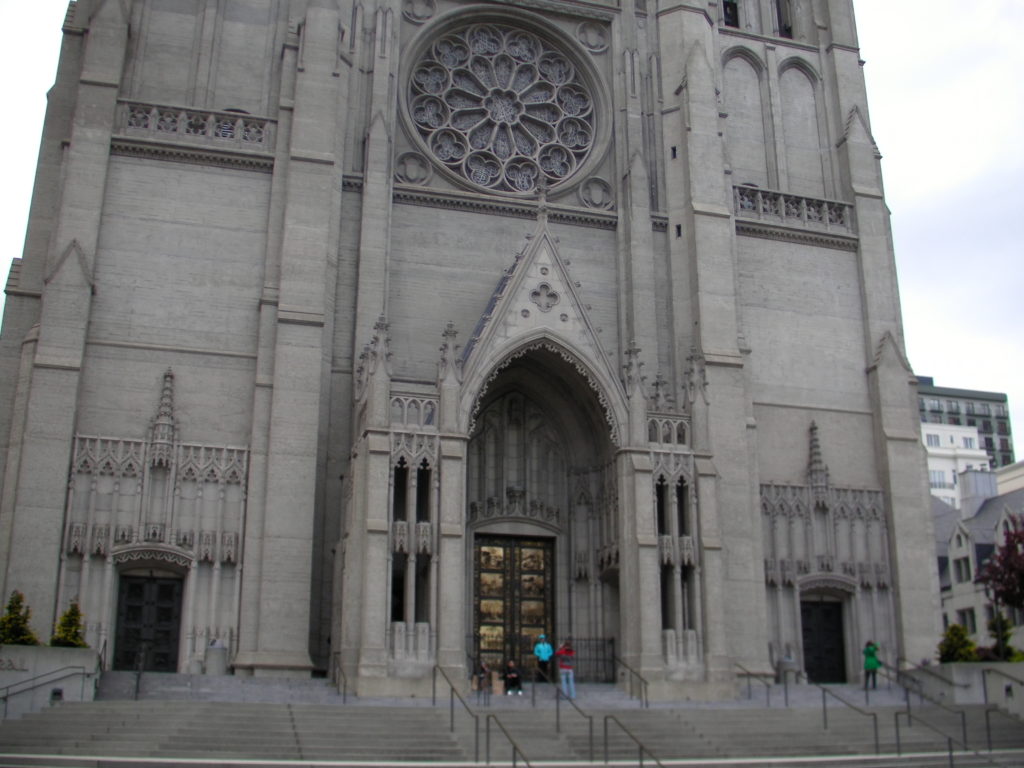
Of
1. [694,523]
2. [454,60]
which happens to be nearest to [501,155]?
[454,60]

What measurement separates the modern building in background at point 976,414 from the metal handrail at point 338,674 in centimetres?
7922

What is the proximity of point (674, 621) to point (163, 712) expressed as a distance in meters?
11.5

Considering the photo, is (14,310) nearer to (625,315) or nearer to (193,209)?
(193,209)

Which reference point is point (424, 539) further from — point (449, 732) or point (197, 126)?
point (197, 126)

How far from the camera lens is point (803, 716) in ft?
74.6

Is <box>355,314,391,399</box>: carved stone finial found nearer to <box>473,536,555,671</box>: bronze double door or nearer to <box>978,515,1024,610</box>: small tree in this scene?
<box>473,536,555,671</box>: bronze double door

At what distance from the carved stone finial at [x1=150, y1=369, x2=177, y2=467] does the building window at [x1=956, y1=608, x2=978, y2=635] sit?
4061cm

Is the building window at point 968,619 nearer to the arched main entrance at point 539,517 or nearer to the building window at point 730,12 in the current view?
the building window at point 730,12

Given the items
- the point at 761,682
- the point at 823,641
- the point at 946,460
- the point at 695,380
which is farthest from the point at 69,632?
the point at 946,460

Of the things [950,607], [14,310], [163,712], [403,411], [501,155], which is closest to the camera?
[163,712]

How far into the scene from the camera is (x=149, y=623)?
25953mm

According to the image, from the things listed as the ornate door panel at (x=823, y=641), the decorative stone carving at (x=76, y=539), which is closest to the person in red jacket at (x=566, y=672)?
the ornate door panel at (x=823, y=641)

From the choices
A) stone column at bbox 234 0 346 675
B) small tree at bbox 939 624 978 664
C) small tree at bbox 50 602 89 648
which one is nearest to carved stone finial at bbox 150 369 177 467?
stone column at bbox 234 0 346 675

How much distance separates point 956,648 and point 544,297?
12.4 metres
